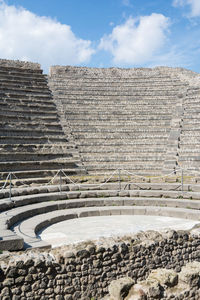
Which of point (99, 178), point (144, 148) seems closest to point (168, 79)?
point (144, 148)

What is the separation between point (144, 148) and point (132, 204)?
5.87 metres

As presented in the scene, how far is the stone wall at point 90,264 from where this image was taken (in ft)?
15.8

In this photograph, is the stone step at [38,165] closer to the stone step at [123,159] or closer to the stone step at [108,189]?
the stone step at [123,159]

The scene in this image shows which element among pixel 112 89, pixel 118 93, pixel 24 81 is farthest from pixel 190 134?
pixel 24 81

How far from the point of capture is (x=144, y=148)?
17156 mm

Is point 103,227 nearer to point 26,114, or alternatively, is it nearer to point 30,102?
point 26,114

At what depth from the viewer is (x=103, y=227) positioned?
902 centimetres

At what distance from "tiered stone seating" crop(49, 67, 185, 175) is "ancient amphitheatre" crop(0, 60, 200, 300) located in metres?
0.06

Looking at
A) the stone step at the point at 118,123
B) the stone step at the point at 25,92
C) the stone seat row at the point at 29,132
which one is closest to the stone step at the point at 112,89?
the stone step at the point at 25,92

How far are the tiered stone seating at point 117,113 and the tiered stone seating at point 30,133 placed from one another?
0.83 m

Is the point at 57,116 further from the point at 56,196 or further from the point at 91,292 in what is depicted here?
the point at 91,292

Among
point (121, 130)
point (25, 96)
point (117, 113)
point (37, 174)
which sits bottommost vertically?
point (37, 174)

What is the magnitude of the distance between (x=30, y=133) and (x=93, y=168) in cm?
385

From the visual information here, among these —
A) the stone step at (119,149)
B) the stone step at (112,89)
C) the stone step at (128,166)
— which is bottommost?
the stone step at (128,166)
